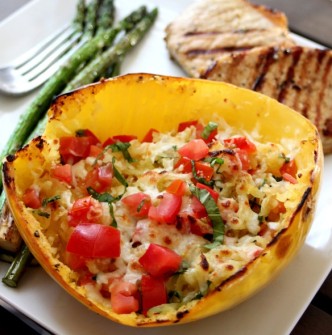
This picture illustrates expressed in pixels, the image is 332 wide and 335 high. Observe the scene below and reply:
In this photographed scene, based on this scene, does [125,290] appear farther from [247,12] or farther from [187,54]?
[247,12]

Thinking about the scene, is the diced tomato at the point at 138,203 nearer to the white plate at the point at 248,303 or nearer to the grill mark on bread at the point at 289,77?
the white plate at the point at 248,303

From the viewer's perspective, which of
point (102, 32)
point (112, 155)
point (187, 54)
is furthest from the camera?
point (102, 32)

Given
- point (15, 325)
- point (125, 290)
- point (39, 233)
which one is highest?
point (39, 233)

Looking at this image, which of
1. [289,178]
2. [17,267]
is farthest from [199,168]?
[17,267]

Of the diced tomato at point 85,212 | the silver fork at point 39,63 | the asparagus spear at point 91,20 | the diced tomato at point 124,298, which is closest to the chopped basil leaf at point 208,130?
the diced tomato at point 85,212

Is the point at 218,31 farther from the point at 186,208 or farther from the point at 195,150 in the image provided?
the point at 186,208

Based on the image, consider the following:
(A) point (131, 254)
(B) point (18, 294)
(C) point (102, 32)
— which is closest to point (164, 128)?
(A) point (131, 254)
